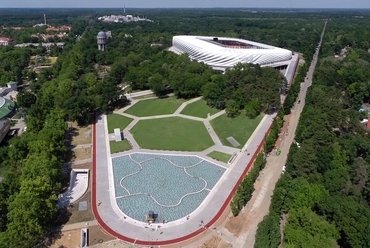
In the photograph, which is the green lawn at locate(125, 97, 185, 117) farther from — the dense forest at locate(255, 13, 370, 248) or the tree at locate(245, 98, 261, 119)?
the dense forest at locate(255, 13, 370, 248)

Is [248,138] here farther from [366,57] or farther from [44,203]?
[366,57]

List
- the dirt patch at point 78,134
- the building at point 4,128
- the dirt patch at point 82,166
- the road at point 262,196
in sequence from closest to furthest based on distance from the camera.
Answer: the road at point 262,196 < the dirt patch at point 82,166 < the building at point 4,128 < the dirt patch at point 78,134

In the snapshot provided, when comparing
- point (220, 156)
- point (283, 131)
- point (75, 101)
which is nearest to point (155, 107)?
point (75, 101)

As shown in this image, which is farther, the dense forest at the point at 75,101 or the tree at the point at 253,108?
the tree at the point at 253,108

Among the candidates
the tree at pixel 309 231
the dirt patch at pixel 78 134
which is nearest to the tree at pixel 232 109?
the dirt patch at pixel 78 134

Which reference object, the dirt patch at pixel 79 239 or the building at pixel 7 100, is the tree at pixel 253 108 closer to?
the dirt patch at pixel 79 239

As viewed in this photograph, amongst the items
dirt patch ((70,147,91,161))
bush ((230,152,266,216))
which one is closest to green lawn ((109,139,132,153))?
dirt patch ((70,147,91,161))

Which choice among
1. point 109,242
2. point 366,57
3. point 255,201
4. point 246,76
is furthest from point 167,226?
point 366,57
